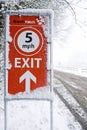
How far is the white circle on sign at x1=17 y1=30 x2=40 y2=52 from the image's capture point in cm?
681

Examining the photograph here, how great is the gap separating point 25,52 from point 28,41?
20 centimetres

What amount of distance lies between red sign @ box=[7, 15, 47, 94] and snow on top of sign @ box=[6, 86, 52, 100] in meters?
0.07

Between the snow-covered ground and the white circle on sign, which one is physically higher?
the white circle on sign

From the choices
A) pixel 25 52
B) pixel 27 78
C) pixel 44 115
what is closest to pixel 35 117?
pixel 44 115

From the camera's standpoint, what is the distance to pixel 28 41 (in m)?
6.80

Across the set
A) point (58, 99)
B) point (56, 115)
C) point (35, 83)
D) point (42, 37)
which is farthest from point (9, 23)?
point (58, 99)

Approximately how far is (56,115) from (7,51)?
18.6 ft

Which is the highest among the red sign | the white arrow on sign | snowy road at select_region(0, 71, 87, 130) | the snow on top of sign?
the red sign

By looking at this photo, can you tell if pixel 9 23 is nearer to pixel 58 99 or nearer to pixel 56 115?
pixel 56 115

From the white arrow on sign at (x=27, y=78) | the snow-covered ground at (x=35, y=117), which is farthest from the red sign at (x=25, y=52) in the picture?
the snow-covered ground at (x=35, y=117)

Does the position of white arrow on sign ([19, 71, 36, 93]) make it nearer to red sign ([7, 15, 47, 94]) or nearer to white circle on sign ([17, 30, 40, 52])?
red sign ([7, 15, 47, 94])

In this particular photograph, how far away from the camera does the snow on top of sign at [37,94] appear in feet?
22.7

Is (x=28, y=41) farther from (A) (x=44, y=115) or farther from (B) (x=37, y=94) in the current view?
(A) (x=44, y=115)

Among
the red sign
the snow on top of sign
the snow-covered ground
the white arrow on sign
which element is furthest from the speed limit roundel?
the snow-covered ground
